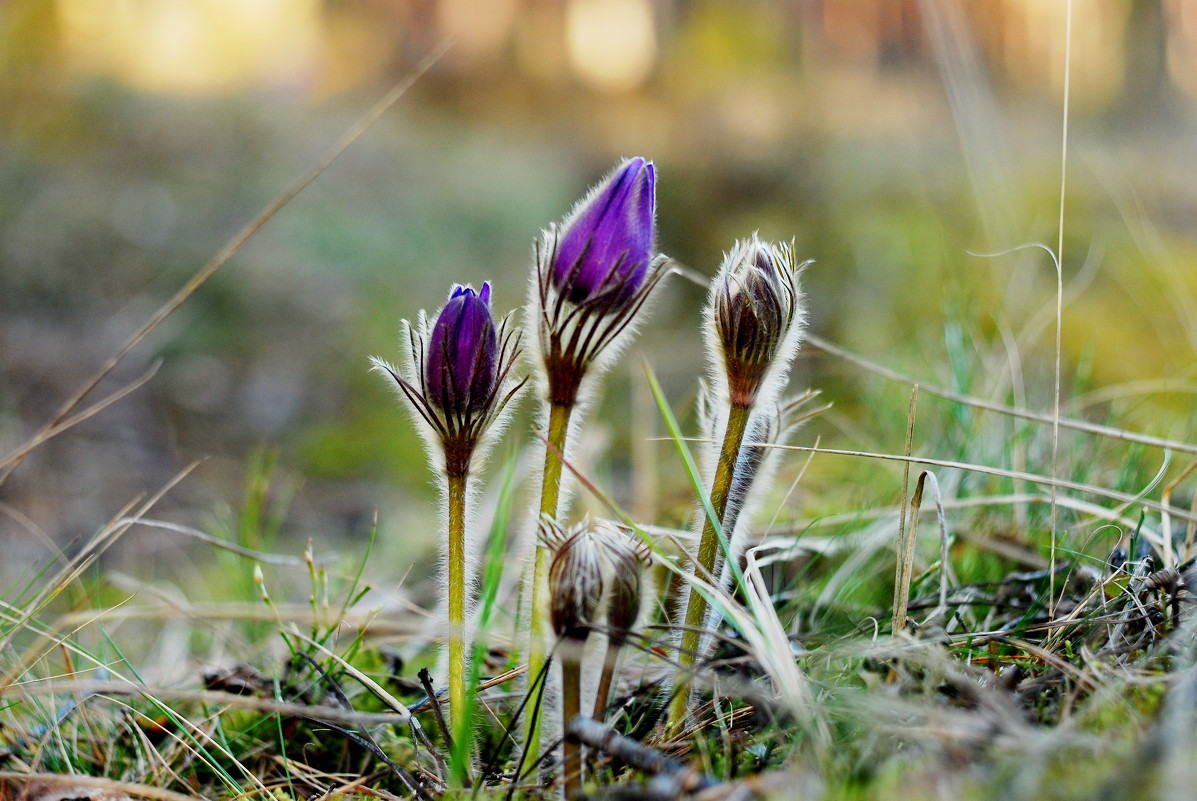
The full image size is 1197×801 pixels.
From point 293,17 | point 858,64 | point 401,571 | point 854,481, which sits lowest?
point 401,571

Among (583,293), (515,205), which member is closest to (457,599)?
(583,293)

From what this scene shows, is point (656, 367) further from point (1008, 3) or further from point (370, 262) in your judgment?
point (1008, 3)

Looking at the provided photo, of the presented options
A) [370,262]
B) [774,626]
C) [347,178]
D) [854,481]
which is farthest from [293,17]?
[774,626]

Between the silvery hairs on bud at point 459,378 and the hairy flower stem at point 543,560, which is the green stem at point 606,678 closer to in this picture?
the hairy flower stem at point 543,560

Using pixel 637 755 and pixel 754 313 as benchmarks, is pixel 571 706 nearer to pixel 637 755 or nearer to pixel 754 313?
pixel 637 755

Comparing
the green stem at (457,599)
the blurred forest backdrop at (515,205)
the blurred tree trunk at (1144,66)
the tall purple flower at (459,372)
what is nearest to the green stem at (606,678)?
the green stem at (457,599)

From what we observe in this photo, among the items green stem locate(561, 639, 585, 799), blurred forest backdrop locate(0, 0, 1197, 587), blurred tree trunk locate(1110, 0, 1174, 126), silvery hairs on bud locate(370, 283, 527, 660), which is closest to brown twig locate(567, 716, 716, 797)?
green stem locate(561, 639, 585, 799)
